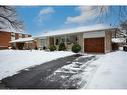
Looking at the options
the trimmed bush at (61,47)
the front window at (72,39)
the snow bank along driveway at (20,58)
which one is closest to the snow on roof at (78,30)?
the front window at (72,39)

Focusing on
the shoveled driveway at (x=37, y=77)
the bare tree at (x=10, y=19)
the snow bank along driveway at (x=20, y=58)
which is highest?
→ the bare tree at (x=10, y=19)

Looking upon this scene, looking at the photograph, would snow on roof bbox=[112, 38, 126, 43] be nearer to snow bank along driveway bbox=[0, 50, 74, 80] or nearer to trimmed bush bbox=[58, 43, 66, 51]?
snow bank along driveway bbox=[0, 50, 74, 80]

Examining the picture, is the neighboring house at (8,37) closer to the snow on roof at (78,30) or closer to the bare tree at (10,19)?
the bare tree at (10,19)

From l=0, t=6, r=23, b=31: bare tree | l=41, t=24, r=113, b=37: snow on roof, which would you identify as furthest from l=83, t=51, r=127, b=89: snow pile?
l=0, t=6, r=23, b=31: bare tree

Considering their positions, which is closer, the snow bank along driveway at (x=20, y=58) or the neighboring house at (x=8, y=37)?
the snow bank along driveway at (x=20, y=58)

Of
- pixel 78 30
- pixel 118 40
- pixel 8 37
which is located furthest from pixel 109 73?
pixel 8 37

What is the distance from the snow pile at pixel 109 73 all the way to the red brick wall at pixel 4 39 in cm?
155

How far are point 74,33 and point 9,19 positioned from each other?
4.16ft

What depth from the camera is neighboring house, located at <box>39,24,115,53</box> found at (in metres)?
3.34

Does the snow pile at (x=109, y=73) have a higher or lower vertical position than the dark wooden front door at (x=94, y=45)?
lower

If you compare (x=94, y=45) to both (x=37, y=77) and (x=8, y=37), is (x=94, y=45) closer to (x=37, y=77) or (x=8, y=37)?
(x=37, y=77)

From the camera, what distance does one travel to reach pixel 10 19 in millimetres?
3645

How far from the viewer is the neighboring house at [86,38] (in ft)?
11.0

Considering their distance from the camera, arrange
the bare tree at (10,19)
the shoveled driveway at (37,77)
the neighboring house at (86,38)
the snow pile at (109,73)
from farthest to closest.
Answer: the bare tree at (10,19) → the neighboring house at (86,38) → the shoveled driveway at (37,77) → the snow pile at (109,73)
